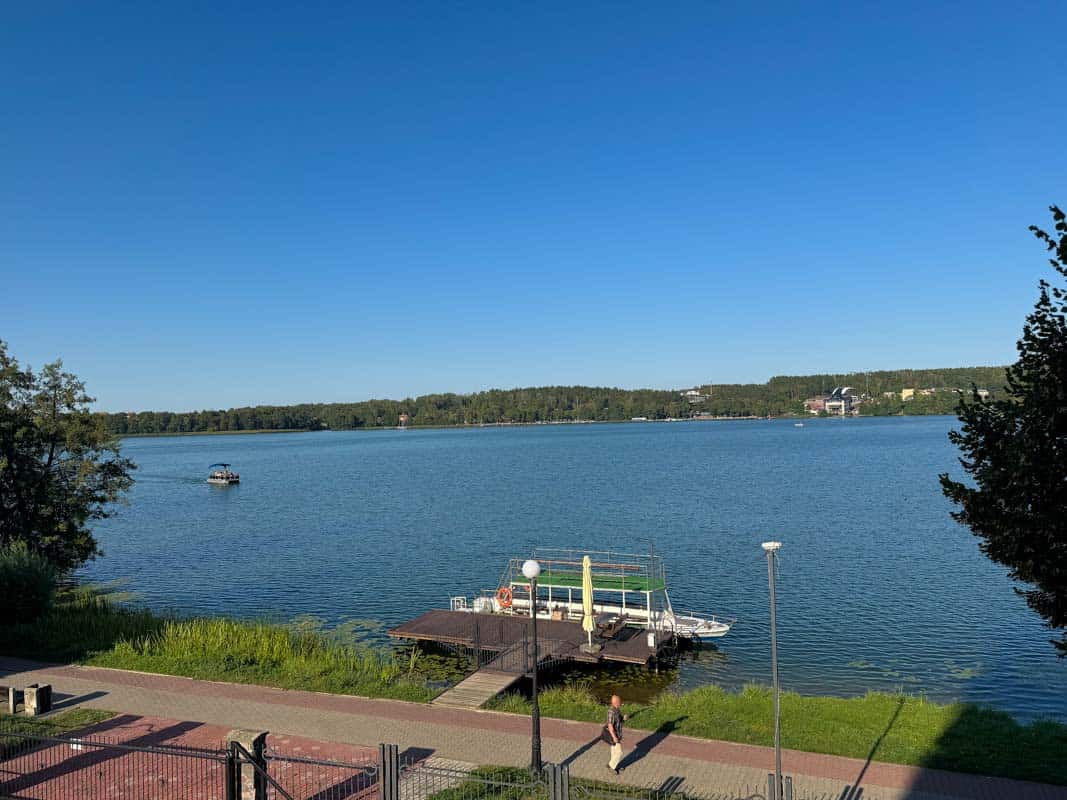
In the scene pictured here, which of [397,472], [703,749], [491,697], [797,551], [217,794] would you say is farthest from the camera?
[397,472]

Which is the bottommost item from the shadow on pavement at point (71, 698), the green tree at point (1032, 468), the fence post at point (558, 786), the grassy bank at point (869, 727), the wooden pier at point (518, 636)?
the wooden pier at point (518, 636)

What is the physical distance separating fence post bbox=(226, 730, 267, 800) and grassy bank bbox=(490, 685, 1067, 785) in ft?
24.1

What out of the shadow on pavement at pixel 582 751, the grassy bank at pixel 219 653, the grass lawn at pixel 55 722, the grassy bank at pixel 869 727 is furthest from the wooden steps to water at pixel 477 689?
the grass lawn at pixel 55 722

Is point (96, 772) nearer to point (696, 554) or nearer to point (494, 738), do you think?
point (494, 738)

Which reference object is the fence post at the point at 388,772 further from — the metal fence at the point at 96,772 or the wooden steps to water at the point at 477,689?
the wooden steps to water at the point at 477,689

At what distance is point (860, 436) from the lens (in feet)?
498

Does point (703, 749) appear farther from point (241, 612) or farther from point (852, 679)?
point (241, 612)

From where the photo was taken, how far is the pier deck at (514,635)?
23.5m

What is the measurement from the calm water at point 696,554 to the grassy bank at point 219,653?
302 inches

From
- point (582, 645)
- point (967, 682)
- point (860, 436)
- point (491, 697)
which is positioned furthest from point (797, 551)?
point (860, 436)

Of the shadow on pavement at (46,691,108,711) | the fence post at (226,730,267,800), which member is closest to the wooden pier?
the shadow on pavement at (46,691,108,711)

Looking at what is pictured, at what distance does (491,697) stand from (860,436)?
149 meters

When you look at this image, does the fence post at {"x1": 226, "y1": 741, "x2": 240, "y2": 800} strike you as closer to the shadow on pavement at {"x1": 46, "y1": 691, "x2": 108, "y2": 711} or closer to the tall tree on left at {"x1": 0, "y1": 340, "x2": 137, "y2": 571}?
the shadow on pavement at {"x1": 46, "y1": 691, "x2": 108, "y2": 711}

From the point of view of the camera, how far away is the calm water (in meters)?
25.4
